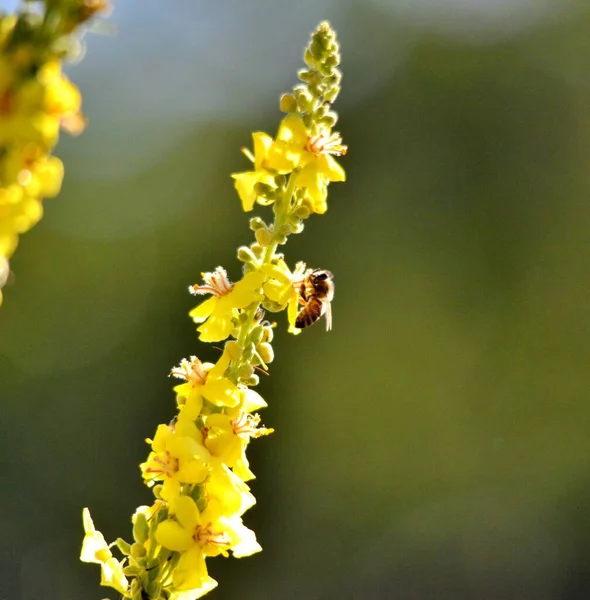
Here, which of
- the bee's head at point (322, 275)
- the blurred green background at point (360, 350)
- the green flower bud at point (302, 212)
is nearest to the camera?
the green flower bud at point (302, 212)

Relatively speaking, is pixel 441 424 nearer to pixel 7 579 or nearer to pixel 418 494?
pixel 418 494

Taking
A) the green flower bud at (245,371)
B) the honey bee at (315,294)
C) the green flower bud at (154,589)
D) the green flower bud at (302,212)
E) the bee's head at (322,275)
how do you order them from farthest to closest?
the bee's head at (322,275) < the honey bee at (315,294) < the green flower bud at (302,212) < the green flower bud at (245,371) < the green flower bud at (154,589)

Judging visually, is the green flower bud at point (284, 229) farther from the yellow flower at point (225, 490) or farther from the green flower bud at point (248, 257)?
the yellow flower at point (225, 490)

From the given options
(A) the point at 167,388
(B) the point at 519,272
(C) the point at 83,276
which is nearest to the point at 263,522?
(A) the point at 167,388

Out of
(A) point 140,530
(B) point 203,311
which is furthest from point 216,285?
(A) point 140,530

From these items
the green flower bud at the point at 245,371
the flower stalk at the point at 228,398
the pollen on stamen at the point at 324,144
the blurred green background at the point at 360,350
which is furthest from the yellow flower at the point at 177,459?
the blurred green background at the point at 360,350

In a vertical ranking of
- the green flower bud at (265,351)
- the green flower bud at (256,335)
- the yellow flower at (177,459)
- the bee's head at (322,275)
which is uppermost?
the bee's head at (322,275)

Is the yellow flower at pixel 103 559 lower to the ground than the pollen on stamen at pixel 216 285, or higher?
lower
